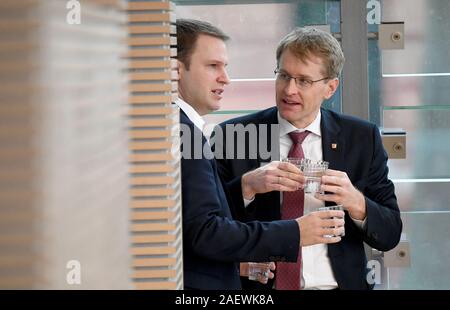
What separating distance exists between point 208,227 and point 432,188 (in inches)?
56.6

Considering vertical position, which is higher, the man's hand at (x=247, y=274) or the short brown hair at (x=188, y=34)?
the short brown hair at (x=188, y=34)

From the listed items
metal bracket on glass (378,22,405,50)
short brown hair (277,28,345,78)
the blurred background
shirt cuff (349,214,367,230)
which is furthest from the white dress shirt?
the blurred background

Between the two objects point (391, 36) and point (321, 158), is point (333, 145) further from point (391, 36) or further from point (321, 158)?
point (391, 36)

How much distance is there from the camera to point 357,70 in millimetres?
2789

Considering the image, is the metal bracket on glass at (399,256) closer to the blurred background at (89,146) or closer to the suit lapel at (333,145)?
the suit lapel at (333,145)

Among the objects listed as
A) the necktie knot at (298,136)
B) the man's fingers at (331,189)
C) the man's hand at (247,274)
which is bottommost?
the man's hand at (247,274)

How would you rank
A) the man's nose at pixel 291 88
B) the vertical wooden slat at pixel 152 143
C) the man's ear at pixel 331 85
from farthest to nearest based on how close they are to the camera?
the man's ear at pixel 331 85, the man's nose at pixel 291 88, the vertical wooden slat at pixel 152 143

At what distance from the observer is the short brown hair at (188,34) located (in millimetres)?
1946

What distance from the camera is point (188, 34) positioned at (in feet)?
6.39

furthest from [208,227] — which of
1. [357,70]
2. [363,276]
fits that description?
[357,70]

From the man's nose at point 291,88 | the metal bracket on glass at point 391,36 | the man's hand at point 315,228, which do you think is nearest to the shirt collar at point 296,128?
the man's nose at point 291,88

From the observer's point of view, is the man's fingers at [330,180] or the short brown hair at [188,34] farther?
the man's fingers at [330,180]

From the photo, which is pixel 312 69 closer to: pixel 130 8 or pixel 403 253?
pixel 403 253

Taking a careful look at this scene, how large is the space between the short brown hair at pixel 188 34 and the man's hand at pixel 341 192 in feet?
1.63
